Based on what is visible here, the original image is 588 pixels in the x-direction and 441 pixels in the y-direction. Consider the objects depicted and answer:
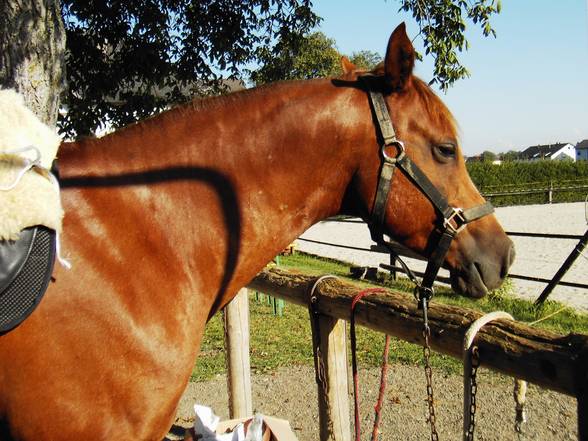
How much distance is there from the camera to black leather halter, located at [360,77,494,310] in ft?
6.56

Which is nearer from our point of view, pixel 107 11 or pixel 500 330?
pixel 500 330

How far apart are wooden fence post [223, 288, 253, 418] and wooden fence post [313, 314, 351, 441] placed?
1.14 metres

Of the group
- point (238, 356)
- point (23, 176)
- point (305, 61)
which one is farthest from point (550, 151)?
point (23, 176)

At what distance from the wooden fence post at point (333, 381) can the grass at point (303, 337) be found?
106 inches

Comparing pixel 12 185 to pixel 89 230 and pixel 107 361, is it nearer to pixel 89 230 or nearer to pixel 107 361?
pixel 89 230

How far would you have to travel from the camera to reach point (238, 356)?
4.04 metres

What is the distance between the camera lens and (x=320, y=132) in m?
2.02

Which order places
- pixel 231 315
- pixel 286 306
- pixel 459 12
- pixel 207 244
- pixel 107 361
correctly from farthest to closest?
pixel 286 306, pixel 459 12, pixel 231 315, pixel 207 244, pixel 107 361

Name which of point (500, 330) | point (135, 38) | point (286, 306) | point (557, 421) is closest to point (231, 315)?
point (500, 330)

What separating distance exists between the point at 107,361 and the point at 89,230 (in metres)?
0.43

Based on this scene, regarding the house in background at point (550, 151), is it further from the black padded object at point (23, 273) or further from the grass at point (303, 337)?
the black padded object at point (23, 273)

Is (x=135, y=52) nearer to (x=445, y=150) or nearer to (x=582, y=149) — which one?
(x=445, y=150)

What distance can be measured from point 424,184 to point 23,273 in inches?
56.3

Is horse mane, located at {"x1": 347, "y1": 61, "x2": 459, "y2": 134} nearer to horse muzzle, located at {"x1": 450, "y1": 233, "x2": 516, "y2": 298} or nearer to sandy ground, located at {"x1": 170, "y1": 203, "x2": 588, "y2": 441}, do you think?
horse muzzle, located at {"x1": 450, "y1": 233, "x2": 516, "y2": 298}
